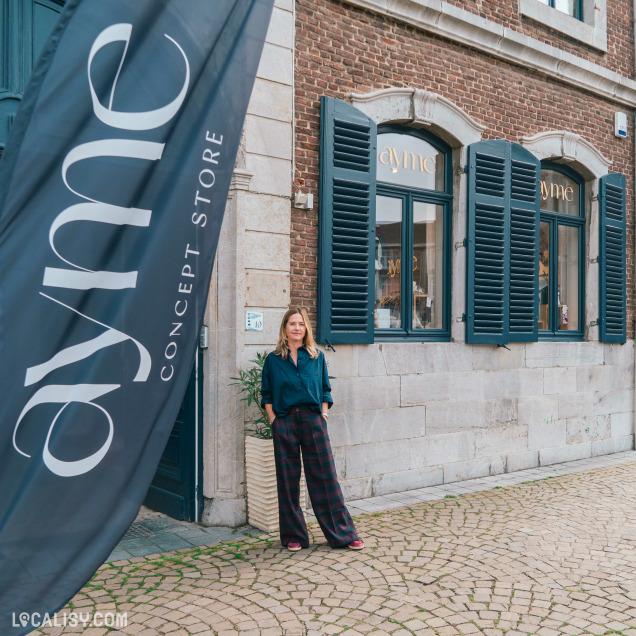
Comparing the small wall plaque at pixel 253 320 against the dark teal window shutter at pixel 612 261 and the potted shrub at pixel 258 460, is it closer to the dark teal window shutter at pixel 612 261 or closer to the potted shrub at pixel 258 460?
the potted shrub at pixel 258 460

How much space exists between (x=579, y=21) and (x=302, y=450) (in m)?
7.23

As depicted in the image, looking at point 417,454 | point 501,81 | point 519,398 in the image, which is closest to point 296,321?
point 417,454

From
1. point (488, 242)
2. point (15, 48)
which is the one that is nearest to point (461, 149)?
point (488, 242)

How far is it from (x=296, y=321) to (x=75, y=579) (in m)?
3.42

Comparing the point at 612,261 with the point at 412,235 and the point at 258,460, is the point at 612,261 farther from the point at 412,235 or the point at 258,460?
the point at 258,460

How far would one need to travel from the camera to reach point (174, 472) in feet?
20.2

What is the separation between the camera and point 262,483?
223 inches

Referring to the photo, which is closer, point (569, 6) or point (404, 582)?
point (404, 582)

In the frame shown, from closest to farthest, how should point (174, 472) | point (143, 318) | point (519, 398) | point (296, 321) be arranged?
point (143, 318) → point (296, 321) → point (174, 472) → point (519, 398)

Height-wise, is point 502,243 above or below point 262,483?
above

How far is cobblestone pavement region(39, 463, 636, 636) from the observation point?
12.7ft

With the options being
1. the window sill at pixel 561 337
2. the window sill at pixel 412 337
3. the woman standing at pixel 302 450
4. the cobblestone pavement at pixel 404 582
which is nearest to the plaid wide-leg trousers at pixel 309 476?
the woman standing at pixel 302 450

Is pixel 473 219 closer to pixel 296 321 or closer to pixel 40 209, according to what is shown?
pixel 296 321
